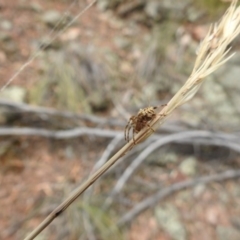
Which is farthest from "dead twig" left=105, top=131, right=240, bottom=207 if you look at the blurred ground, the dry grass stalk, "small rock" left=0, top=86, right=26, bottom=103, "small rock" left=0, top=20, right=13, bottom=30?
the dry grass stalk

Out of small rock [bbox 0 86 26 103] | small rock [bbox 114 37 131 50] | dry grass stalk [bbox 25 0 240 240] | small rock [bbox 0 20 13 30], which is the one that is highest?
small rock [bbox 0 20 13 30]

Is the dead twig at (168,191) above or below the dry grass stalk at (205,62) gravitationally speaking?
below

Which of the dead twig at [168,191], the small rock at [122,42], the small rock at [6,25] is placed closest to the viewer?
the dead twig at [168,191]

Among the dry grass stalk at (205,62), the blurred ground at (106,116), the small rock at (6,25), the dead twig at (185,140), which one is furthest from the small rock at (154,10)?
the dry grass stalk at (205,62)

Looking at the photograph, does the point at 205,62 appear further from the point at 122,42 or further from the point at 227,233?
the point at 122,42

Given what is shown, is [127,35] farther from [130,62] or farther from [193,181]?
[193,181]

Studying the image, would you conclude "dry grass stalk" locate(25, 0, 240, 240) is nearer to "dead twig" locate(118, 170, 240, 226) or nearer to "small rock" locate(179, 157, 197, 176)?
"dead twig" locate(118, 170, 240, 226)

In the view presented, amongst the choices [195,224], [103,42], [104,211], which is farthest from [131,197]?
[103,42]

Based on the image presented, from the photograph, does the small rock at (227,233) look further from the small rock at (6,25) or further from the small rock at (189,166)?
the small rock at (6,25)

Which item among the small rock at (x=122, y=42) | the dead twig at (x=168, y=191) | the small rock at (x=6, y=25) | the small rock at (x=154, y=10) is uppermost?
Answer: the small rock at (x=6, y=25)
